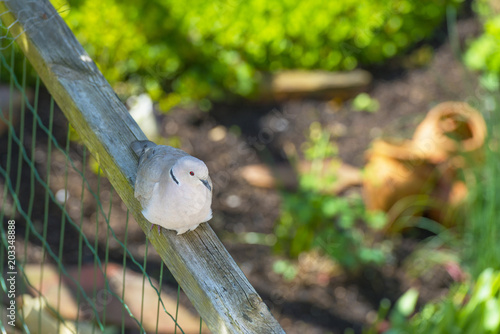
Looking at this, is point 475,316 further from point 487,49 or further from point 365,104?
point 487,49

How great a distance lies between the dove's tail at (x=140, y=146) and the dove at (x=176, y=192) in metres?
0.08

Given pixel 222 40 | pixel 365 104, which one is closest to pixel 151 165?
pixel 222 40

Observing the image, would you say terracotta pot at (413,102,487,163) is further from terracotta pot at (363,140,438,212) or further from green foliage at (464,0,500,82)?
green foliage at (464,0,500,82)

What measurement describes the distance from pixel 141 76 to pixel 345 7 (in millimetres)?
1824

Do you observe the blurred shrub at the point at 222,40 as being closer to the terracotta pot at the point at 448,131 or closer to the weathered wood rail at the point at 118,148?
the terracotta pot at the point at 448,131

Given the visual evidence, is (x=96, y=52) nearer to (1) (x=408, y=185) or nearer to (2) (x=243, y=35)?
(2) (x=243, y=35)

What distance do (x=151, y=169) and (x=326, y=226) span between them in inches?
92.7

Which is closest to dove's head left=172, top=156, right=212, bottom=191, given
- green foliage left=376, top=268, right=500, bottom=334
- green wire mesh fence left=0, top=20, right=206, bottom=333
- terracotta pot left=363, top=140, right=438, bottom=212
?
green wire mesh fence left=0, top=20, right=206, bottom=333

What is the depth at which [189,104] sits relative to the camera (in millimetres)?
4484

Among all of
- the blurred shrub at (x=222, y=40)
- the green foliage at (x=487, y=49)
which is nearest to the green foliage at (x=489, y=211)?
the green foliage at (x=487, y=49)

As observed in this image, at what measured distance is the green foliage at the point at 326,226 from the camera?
320cm

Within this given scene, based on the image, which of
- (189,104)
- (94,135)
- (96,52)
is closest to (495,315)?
(94,135)

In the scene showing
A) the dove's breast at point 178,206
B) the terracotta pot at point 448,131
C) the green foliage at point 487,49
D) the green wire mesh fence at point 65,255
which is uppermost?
the dove's breast at point 178,206

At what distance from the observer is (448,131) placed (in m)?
3.41
